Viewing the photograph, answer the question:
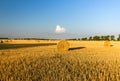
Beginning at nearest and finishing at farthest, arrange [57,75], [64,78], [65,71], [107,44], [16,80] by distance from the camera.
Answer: [16,80]
[64,78]
[57,75]
[65,71]
[107,44]

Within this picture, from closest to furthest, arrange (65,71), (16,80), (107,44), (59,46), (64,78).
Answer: (16,80) < (64,78) < (65,71) < (59,46) < (107,44)

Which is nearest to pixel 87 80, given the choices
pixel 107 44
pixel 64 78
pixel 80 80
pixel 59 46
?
pixel 80 80

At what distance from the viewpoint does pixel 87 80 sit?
659 cm

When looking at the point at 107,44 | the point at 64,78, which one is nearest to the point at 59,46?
the point at 107,44

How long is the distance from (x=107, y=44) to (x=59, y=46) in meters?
14.5

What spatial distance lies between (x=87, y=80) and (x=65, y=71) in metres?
1.36

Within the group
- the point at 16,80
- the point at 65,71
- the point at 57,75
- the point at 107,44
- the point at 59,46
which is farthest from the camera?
the point at 107,44

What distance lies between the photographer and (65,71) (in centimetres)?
778

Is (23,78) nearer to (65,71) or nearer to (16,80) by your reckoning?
(16,80)

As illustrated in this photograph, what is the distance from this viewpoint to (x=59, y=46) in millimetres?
23438

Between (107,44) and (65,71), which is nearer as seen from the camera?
(65,71)

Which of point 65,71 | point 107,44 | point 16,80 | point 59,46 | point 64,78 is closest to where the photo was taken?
point 16,80

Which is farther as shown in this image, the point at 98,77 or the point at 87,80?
the point at 98,77

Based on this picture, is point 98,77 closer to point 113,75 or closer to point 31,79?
point 113,75
